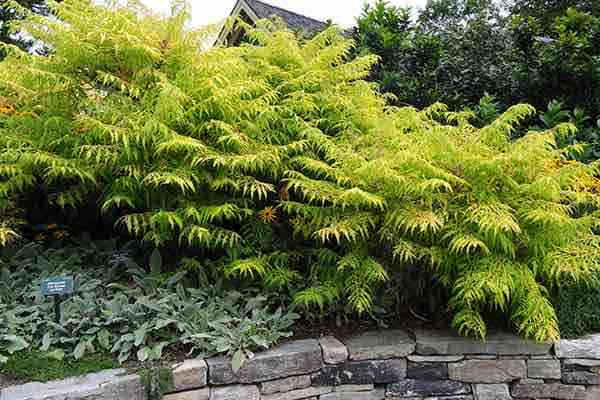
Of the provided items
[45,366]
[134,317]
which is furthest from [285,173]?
[45,366]

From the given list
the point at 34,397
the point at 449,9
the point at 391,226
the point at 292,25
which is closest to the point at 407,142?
the point at 391,226

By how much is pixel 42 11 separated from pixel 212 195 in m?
9.97

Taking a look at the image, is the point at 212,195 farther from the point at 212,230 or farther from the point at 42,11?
the point at 42,11

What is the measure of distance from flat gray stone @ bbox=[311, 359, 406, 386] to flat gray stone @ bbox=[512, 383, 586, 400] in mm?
730

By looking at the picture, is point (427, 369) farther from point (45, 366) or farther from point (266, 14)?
point (266, 14)

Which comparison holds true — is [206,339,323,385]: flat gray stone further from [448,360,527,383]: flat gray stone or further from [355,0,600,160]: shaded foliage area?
[355,0,600,160]: shaded foliage area

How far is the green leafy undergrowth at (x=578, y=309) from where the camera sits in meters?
2.95

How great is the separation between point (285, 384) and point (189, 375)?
54 cm

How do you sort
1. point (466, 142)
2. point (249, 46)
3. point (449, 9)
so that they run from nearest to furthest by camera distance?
point (466, 142), point (249, 46), point (449, 9)

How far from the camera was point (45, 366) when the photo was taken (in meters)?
2.39

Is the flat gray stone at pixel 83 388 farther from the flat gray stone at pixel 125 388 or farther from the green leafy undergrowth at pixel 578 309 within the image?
the green leafy undergrowth at pixel 578 309

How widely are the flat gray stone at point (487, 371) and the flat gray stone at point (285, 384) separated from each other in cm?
89

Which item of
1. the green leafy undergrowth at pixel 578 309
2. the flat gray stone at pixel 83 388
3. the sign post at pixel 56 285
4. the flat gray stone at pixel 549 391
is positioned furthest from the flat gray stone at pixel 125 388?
the green leafy undergrowth at pixel 578 309

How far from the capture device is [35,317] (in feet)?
8.82
